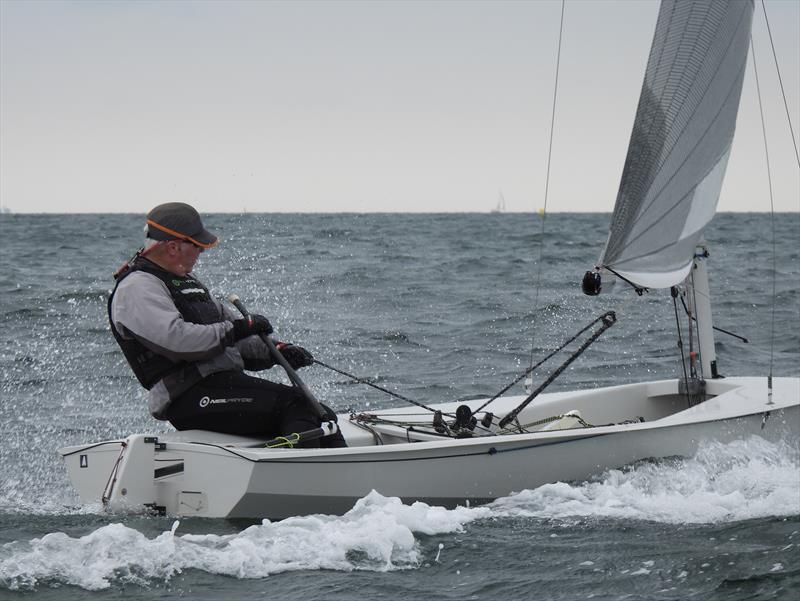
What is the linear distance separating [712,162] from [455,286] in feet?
33.2

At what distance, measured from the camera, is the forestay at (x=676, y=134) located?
6.27 m

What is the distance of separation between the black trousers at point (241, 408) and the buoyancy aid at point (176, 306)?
5.7 inches

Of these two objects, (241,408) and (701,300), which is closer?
(241,408)

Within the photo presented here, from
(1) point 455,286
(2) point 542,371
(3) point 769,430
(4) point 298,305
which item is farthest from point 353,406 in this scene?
(1) point 455,286

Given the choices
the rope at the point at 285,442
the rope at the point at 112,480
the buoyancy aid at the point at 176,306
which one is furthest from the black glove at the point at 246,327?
the rope at the point at 112,480

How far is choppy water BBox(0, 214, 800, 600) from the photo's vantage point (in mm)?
4184

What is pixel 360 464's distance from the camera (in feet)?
16.5

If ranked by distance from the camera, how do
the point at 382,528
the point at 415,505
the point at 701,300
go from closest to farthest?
the point at 382,528 < the point at 415,505 < the point at 701,300

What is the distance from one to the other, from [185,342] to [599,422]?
3034 mm

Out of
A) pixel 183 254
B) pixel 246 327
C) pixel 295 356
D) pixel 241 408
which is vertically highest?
pixel 183 254

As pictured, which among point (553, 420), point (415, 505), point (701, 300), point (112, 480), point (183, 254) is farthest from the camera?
point (701, 300)

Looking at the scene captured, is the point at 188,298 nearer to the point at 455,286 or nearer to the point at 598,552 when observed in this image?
the point at 598,552

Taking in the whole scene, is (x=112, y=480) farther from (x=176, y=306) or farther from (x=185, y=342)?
(x=176, y=306)

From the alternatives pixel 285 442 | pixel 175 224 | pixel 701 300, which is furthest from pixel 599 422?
pixel 175 224
